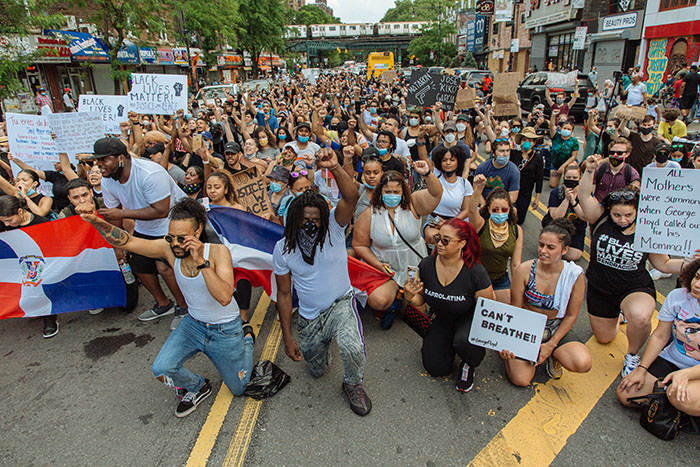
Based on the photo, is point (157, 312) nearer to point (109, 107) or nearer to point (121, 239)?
point (121, 239)

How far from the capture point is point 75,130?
223 inches

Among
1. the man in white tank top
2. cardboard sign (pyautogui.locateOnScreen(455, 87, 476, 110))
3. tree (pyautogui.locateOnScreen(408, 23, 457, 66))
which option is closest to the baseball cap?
the man in white tank top

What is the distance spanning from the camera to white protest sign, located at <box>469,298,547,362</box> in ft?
11.0

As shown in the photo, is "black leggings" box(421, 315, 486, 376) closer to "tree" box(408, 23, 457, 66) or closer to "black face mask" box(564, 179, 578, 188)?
"black face mask" box(564, 179, 578, 188)

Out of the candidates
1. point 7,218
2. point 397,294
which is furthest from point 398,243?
point 7,218

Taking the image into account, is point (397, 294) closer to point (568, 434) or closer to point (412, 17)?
point (568, 434)

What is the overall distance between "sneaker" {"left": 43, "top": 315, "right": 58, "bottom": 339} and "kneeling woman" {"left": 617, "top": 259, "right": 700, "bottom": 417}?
5627 millimetres

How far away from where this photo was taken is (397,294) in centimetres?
441

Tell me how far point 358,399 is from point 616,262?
2.69 metres

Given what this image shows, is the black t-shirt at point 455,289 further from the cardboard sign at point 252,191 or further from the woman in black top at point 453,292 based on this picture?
the cardboard sign at point 252,191

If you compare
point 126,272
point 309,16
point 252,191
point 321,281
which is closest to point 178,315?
point 126,272

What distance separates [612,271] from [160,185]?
4.55 metres

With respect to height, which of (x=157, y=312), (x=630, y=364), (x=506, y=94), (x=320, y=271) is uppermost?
(x=506, y=94)

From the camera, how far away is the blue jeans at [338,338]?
337 cm
